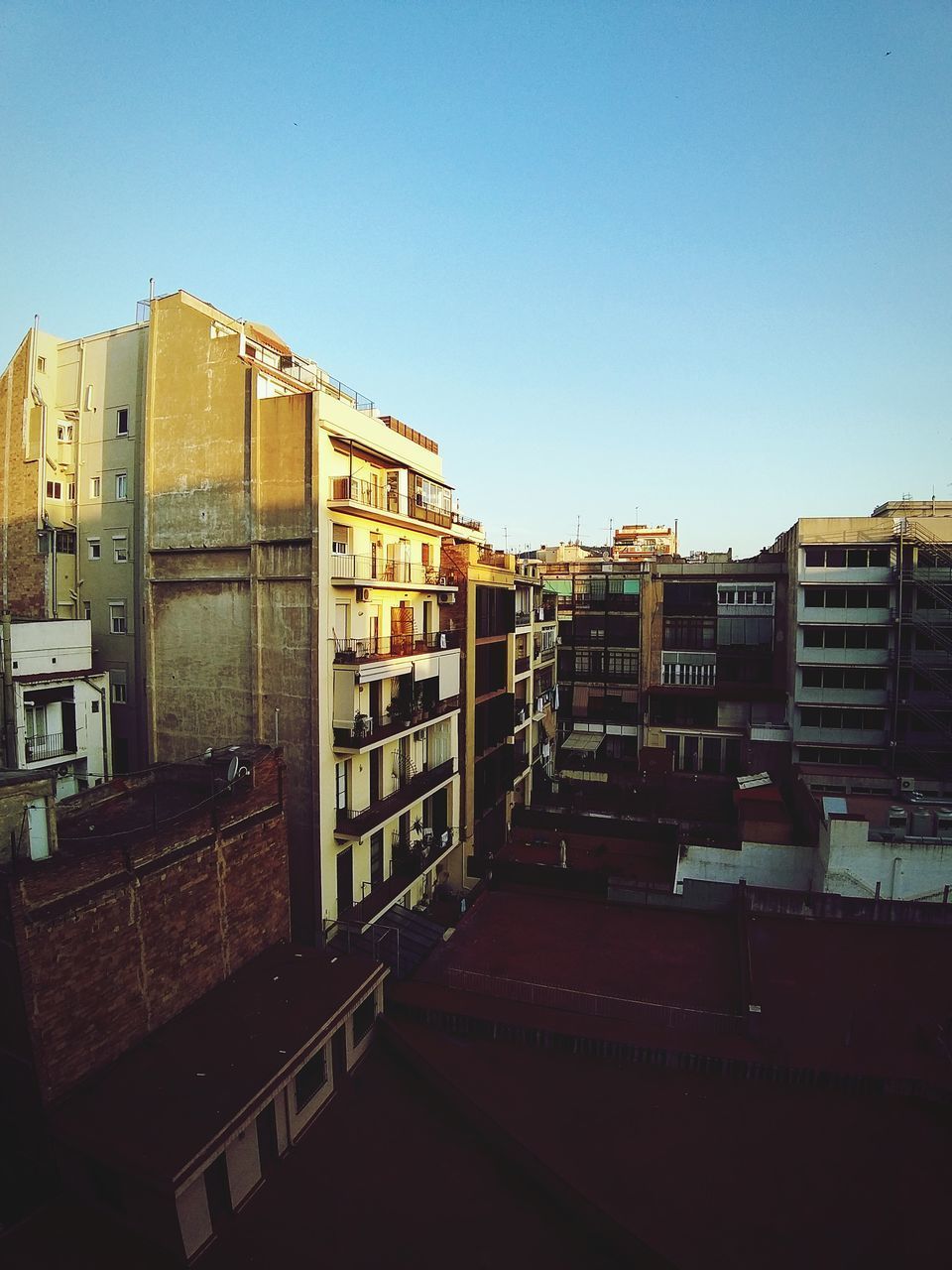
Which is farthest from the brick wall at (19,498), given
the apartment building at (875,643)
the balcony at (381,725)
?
the apartment building at (875,643)

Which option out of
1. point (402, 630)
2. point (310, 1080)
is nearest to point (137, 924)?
point (310, 1080)

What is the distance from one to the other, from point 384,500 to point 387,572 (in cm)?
269

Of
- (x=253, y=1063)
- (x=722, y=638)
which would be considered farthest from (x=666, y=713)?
(x=253, y=1063)

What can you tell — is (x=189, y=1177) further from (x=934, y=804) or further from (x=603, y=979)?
(x=934, y=804)

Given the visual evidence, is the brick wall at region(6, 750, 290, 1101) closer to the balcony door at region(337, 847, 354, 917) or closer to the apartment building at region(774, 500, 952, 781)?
the balcony door at region(337, 847, 354, 917)

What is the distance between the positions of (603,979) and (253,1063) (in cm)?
969

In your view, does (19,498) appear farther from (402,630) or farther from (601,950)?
(601,950)

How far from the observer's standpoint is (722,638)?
42500 mm

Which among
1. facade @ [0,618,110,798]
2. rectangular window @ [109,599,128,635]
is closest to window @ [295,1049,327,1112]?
facade @ [0,618,110,798]

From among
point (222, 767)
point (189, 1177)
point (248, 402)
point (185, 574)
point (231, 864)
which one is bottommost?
point (189, 1177)

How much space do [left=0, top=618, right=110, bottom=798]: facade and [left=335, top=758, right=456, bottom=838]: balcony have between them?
8.49 m

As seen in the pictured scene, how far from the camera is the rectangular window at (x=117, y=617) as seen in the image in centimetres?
2533

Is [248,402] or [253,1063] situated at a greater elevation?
[248,402]

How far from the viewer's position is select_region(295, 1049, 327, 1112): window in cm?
1342
